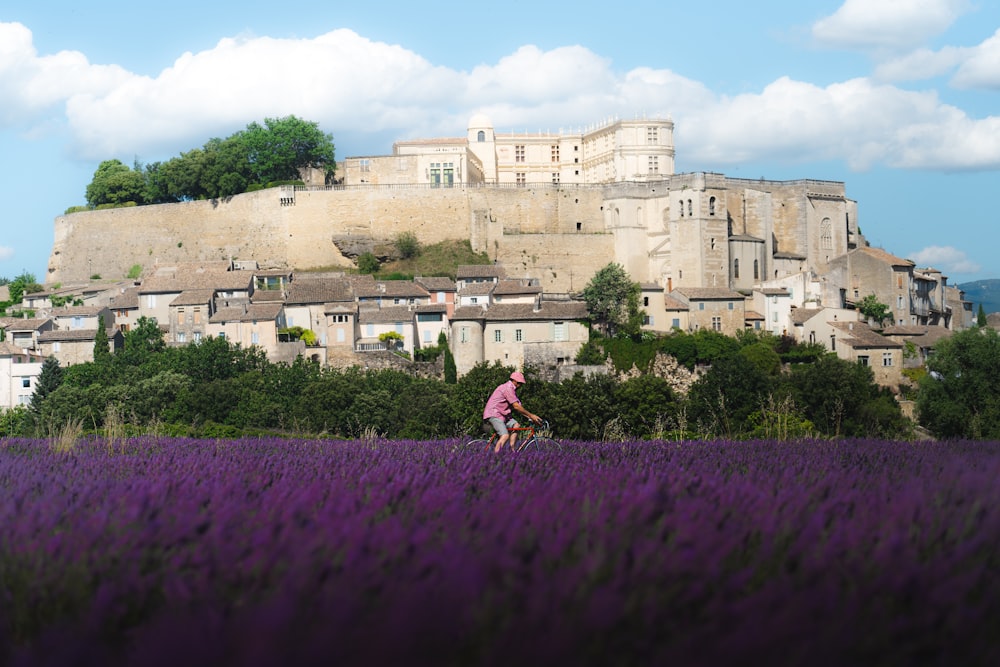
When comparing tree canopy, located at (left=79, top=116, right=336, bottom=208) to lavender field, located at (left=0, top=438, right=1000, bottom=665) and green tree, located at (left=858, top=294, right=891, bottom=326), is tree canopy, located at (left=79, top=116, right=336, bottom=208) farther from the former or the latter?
lavender field, located at (left=0, top=438, right=1000, bottom=665)

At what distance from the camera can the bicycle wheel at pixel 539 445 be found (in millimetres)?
11953

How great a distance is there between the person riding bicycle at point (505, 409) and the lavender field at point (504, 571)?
381 cm

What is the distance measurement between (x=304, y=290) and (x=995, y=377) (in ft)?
101

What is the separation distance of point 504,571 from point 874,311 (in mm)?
54059

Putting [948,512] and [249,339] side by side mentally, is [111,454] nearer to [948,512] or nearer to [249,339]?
[948,512]

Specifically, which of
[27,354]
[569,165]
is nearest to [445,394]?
[27,354]

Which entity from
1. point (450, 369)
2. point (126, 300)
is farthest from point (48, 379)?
point (450, 369)

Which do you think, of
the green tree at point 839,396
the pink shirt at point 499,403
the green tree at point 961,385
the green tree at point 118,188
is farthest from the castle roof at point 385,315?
the pink shirt at point 499,403

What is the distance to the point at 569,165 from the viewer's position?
262 feet

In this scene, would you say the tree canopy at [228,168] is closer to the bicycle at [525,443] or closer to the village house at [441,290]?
the village house at [441,290]

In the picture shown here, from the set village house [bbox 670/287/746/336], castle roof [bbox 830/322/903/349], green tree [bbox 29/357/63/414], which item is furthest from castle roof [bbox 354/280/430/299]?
castle roof [bbox 830/322/903/349]

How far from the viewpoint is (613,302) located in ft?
169

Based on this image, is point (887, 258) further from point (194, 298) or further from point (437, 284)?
point (194, 298)

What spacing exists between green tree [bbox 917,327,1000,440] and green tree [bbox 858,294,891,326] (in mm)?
14262
